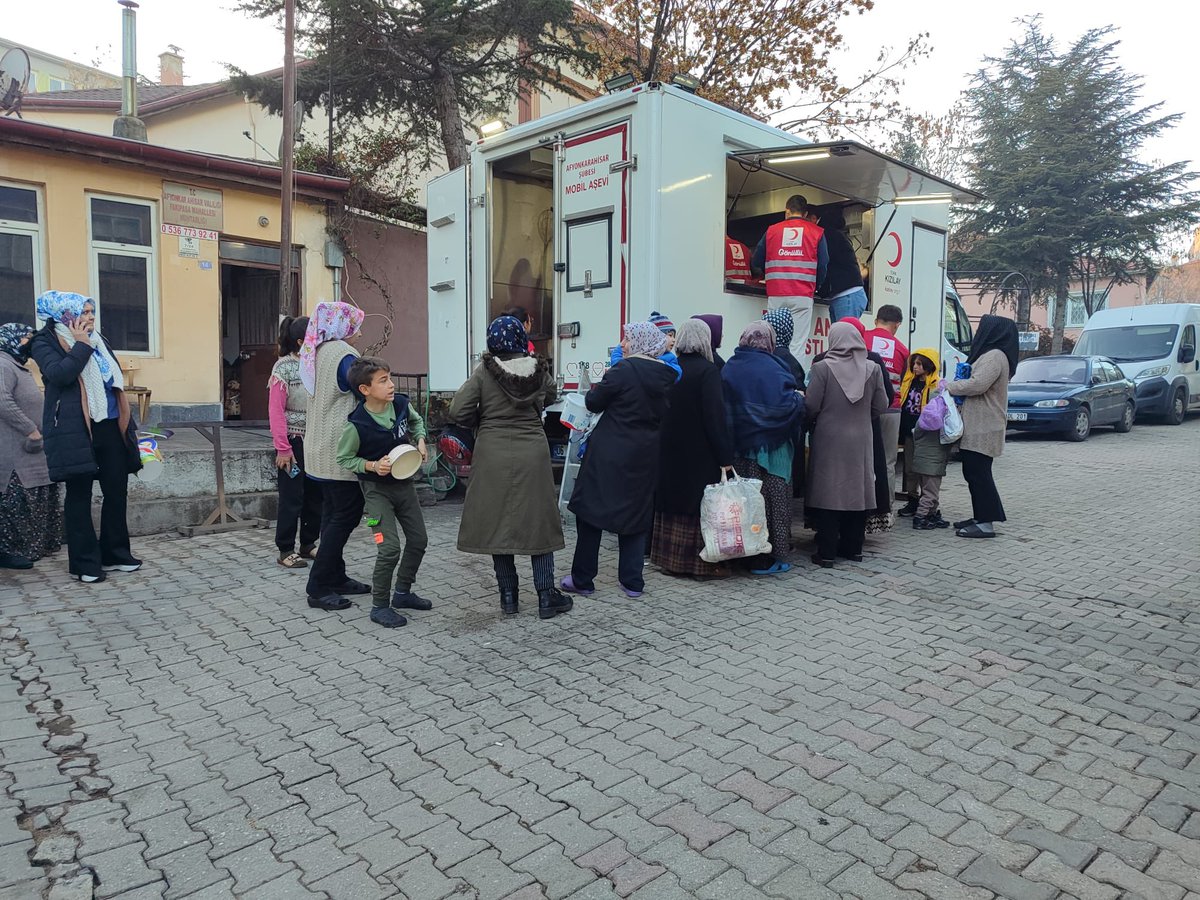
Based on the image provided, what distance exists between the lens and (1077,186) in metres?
28.9

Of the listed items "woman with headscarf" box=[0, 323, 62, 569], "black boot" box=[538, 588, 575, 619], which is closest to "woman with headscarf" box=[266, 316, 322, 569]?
"woman with headscarf" box=[0, 323, 62, 569]

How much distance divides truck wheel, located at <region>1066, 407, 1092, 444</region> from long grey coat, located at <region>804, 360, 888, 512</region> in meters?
10.7

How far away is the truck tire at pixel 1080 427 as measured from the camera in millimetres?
14836

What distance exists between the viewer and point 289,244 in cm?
1123

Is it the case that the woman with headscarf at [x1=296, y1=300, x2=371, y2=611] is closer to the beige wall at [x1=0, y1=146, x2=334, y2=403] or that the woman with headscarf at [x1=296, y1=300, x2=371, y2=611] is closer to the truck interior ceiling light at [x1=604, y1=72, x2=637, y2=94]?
the truck interior ceiling light at [x1=604, y1=72, x2=637, y2=94]

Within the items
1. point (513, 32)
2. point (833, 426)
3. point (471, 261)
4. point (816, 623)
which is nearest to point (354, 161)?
point (513, 32)

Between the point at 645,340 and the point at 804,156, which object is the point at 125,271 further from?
the point at 804,156

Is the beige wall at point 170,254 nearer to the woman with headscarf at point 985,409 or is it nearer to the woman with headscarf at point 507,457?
the woman with headscarf at point 507,457

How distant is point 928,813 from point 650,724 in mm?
1137

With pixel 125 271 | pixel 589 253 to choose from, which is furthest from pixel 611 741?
pixel 125 271

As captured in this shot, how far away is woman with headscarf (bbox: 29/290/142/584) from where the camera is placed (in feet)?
17.5

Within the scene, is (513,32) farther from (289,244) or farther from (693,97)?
(693,97)

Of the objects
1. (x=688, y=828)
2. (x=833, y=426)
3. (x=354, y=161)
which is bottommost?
(x=688, y=828)

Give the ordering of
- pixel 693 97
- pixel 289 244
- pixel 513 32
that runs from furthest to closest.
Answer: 1. pixel 513 32
2. pixel 289 244
3. pixel 693 97
